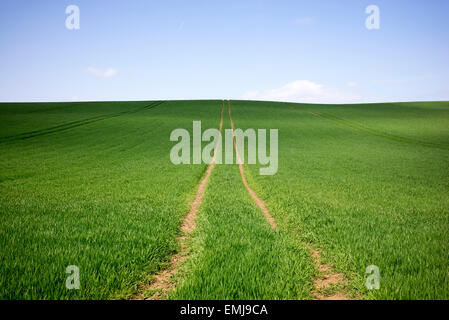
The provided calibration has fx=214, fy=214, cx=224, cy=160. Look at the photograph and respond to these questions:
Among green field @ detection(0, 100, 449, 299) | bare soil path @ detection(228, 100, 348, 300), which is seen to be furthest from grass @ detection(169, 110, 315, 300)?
bare soil path @ detection(228, 100, 348, 300)

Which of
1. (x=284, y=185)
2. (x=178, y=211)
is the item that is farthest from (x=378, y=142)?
(x=178, y=211)

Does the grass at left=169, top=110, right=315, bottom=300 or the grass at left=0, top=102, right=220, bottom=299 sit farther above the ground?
the grass at left=0, top=102, right=220, bottom=299

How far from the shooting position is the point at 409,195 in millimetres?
9305
